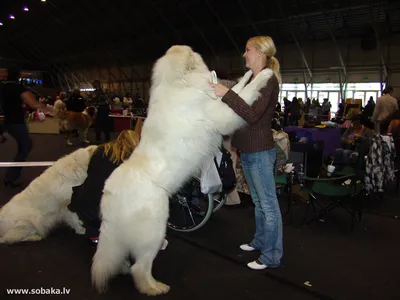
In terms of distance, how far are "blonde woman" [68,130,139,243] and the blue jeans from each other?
864 mm

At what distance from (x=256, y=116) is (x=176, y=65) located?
598 millimetres

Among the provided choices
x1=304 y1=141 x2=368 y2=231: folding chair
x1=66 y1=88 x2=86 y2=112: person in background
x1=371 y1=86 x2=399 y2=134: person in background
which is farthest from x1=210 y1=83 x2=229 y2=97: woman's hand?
x1=66 y1=88 x2=86 y2=112: person in background

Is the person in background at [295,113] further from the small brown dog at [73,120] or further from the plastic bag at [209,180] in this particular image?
the plastic bag at [209,180]

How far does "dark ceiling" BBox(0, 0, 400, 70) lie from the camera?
1253 cm

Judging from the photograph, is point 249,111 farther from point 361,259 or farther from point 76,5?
point 76,5

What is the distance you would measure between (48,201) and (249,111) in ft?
6.65

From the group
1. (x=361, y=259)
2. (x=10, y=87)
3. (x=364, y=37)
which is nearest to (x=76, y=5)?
(x=364, y=37)

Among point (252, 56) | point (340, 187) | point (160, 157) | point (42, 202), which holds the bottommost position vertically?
point (42, 202)

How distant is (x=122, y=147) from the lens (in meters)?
2.50

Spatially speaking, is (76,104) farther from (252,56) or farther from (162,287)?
(162,287)

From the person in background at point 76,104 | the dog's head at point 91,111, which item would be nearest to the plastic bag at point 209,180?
the person in background at point 76,104

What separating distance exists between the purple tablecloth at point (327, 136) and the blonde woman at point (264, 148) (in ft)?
11.6

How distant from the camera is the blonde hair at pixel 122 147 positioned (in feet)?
8.13

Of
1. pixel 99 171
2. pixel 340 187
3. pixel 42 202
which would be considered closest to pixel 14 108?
pixel 42 202
